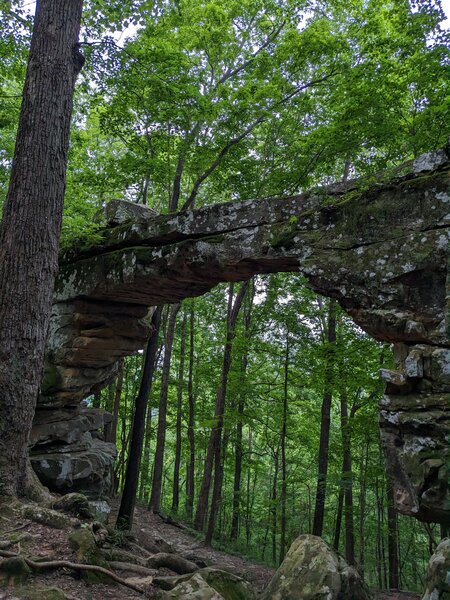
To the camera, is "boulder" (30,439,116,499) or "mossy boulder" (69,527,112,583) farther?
"boulder" (30,439,116,499)

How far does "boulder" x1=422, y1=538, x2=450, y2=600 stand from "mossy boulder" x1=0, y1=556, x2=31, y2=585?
3.32 m

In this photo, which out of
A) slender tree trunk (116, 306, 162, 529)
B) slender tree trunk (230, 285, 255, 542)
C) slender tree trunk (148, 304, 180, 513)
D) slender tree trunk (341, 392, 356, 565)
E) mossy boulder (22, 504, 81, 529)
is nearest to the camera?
mossy boulder (22, 504, 81, 529)

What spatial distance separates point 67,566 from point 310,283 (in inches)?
180

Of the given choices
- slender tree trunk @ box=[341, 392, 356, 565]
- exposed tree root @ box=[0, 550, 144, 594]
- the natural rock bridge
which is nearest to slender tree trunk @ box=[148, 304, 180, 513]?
the natural rock bridge

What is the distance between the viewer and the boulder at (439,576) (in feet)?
11.9

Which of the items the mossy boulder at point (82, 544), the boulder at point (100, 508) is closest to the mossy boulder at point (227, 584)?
the mossy boulder at point (82, 544)

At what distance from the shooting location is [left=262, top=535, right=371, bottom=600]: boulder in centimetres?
480

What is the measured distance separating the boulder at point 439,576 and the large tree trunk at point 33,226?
14.7 feet

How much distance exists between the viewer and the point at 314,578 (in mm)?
4930

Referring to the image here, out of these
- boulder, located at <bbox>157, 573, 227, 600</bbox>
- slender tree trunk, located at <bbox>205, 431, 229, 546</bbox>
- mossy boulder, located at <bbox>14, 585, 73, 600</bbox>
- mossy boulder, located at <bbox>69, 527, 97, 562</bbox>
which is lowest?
slender tree trunk, located at <bbox>205, 431, 229, 546</bbox>

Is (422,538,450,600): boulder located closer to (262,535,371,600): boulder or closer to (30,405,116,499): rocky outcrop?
(262,535,371,600): boulder

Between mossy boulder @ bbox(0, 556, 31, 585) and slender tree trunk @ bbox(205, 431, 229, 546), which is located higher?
mossy boulder @ bbox(0, 556, 31, 585)

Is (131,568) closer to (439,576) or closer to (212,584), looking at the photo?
(212,584)

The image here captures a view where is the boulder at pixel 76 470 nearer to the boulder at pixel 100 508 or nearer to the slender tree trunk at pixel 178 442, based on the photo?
the boulder at pixel 100 508
